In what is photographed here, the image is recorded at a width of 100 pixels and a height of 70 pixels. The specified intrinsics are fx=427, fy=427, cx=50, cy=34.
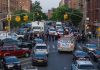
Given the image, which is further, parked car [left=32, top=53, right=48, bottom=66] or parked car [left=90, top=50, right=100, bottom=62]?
Result: parked car [left=90, top=50, right=100, bottom=62]

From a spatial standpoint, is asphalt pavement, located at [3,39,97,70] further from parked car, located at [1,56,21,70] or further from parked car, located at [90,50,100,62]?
parked car, located at [1,56,21,70]

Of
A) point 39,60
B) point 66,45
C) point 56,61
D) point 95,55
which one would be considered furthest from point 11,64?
point 66,45

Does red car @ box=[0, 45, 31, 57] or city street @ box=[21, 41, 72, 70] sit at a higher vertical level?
red car @ box=[0, 45, 31, 57]

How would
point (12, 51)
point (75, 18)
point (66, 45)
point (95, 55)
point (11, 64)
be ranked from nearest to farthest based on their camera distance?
point (11, 64) < point (95, 55) < point (12, 51) < point (66, 45) < point (75, 18)

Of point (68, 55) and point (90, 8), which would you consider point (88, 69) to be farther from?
point (90, 8)

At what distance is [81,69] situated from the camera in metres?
33.5

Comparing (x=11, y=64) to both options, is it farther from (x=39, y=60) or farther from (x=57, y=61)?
(x=57, y=61)

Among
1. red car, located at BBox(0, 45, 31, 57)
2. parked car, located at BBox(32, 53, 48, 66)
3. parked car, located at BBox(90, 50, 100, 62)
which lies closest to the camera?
parked car, located at BBox(32, 53, 48, 66)

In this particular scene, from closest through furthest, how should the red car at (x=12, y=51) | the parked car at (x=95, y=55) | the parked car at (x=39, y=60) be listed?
the parked car at (x=39, y=60) → the parked car at (x=95, y=55) → the red car at (x=12, y=51)

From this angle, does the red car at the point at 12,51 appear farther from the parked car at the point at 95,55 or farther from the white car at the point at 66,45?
the parked car at the point at 95,55

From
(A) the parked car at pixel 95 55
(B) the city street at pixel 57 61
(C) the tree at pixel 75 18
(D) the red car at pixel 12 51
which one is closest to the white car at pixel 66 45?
(B) the city street at pixel 57 61

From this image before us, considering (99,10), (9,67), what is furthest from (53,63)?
(99,10)

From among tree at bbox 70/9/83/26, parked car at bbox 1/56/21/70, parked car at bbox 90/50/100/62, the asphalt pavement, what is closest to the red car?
the asphalt pavement

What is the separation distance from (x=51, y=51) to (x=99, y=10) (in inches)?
1667
